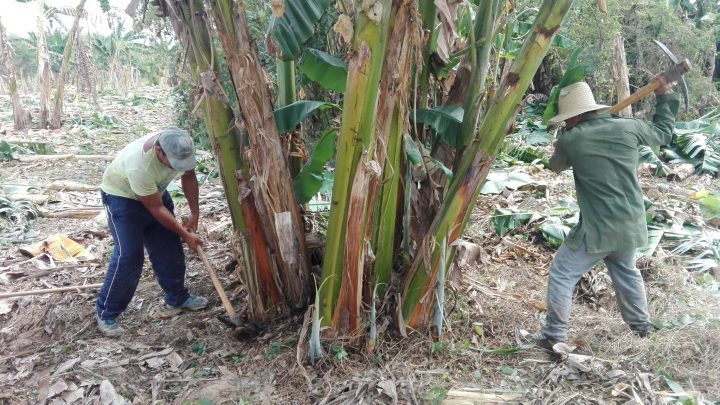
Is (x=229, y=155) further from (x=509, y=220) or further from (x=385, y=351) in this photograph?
(x=509, y=220)

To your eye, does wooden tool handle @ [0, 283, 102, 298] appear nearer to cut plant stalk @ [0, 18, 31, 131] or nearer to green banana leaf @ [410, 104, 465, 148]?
green banana leaf @ [410, 104, 465, 148]

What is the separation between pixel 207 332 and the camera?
3.39 metres

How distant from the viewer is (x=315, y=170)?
2977mm

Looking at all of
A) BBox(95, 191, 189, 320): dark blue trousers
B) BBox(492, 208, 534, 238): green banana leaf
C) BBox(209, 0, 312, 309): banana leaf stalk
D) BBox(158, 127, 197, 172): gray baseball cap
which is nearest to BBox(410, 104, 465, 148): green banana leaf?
BBox(209, 0, 312, 309): banana leaf stalk

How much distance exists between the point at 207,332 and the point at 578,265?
2.47m

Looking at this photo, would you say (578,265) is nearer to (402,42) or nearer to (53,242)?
(402,42)

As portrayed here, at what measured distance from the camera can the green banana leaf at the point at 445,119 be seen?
2.84 m

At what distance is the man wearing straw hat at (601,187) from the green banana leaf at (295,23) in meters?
1.54

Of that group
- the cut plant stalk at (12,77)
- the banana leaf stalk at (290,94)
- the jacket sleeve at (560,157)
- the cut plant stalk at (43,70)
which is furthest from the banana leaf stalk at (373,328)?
the cut plant stalk at (43,70)

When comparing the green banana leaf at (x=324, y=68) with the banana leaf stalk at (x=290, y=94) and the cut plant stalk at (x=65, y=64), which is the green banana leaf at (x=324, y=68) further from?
the cut plant stalk at (x=65, y=64)

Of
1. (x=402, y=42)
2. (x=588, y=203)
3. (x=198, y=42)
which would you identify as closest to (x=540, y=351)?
(x=588, y=203)

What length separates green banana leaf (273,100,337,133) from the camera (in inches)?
112

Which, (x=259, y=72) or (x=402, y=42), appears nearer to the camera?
(x=402, y=42)

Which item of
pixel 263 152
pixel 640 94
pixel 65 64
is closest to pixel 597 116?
pixel 640 94
